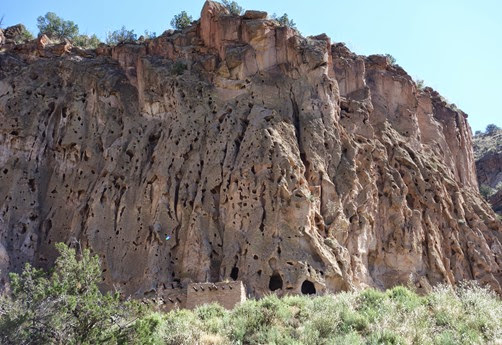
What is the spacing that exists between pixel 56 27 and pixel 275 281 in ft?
89.1

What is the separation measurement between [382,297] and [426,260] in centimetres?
1040

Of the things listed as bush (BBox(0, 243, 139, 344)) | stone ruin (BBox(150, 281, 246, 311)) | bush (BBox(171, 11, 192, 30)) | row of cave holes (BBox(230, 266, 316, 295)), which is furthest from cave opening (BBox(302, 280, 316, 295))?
→ bush (BBox(171, 11, 192, 30))

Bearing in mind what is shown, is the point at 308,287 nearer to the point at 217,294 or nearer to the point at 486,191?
the point at 217,294

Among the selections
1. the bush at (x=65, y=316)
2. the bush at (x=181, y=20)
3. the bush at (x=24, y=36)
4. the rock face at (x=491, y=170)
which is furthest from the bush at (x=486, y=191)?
the bush at (x=65, y=316)

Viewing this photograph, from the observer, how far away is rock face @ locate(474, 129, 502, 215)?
143 ft

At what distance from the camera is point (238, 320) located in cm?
1947

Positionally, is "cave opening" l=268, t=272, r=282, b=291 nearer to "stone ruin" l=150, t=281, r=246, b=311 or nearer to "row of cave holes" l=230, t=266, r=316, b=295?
"row of cave holes" l=230, t=266, r=316, b=295

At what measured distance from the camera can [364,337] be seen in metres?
17.7

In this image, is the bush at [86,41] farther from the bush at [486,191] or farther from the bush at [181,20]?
the bush at [486,191]

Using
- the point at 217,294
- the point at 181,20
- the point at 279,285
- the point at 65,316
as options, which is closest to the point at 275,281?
the point at 279,285

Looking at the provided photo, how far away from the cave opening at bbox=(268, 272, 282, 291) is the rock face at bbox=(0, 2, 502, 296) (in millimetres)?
77

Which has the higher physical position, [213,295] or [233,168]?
[233,168]

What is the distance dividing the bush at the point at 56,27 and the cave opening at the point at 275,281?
991 inches

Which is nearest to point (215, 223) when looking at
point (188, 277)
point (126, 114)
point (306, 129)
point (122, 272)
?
point (188, 277)
